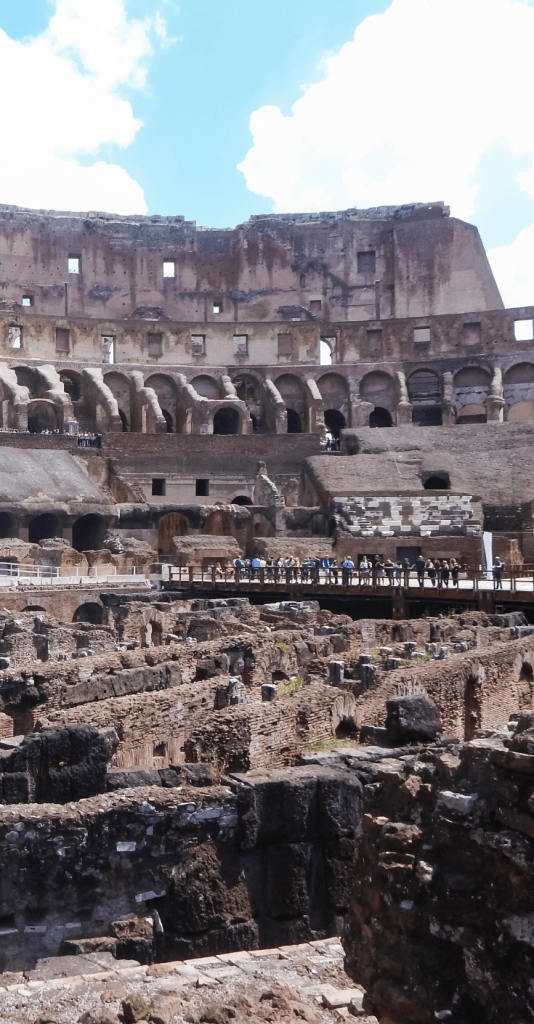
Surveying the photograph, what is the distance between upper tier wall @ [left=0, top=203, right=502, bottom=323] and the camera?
55.4m

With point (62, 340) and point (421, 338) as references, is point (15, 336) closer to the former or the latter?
point (62, 340)

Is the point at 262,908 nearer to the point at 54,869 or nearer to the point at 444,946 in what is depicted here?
the point at 54,869

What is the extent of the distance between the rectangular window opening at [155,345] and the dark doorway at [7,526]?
19461 millimetres

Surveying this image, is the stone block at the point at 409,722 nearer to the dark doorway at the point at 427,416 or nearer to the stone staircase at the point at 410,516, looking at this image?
the stone staircase at the point at 410,516

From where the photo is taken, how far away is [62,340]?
48.8 m

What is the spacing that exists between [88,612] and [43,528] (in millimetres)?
11381

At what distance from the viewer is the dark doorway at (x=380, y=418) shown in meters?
50.5

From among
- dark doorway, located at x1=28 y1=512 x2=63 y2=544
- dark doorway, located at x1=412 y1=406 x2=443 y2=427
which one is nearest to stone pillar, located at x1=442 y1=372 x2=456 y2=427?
dark doorway, located at x1=412 y1=406 x2=443 y2=427

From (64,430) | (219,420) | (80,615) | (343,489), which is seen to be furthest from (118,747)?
(219,420)

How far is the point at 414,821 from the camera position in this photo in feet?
15.0

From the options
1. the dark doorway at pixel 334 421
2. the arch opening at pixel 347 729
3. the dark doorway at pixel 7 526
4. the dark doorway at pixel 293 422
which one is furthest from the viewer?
the dark doorway at pixel 334 421

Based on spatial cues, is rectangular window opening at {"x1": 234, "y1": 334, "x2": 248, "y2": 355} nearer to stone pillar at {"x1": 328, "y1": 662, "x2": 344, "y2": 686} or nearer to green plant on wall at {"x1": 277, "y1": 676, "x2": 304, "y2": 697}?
green plant on wall at {"x1": 277, "y1": 676, "x2": 304, "y2": 697}

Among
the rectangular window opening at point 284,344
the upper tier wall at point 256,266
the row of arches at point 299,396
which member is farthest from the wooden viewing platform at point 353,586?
the upper tier wall at point 256,266

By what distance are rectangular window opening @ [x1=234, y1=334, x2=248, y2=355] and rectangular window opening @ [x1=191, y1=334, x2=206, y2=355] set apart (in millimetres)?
1921
